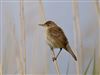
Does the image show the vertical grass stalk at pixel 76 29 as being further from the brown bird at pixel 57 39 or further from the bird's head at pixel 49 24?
the bird's head at pixel 49 24

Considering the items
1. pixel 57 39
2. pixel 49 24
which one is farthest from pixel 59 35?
pixel 49 24

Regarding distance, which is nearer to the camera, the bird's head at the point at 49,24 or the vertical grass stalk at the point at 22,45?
the vertical grass stalk at the point at 22,45

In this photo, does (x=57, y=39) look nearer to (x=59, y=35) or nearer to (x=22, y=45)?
(x=59, y=35)

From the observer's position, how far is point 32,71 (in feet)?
4.94

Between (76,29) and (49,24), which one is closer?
(76,29)

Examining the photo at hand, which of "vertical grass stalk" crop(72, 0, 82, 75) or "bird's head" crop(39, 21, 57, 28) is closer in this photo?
"vertical grass stalk" crop(72, 0, 82, 75)

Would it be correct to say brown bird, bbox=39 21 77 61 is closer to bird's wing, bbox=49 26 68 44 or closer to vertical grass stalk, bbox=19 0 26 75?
bird's wing, bbox=49 26 68 44

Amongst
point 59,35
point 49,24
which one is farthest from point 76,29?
point 49,24

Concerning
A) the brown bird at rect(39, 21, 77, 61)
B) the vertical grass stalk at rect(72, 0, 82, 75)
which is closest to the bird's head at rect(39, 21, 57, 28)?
the brown bird at rect(39, 21, 77, 61)

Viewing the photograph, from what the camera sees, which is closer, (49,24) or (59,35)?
(59,35)

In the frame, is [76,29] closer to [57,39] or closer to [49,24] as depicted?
[57,39]

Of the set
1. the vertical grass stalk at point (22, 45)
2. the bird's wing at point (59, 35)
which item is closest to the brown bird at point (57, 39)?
the bird's wing at point (59, 35)

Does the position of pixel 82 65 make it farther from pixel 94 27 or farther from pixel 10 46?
pixel 10 46

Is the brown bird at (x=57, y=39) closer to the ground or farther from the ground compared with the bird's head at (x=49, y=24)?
closer to the ground
